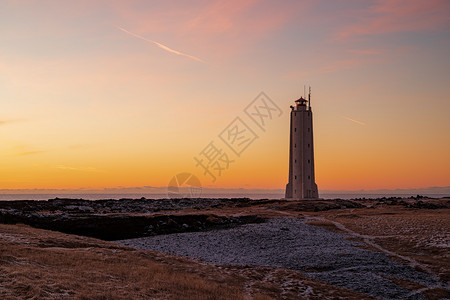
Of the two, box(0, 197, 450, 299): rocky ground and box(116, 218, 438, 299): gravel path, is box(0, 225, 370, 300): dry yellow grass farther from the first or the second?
box(116, 218, 438, 299): gravel path

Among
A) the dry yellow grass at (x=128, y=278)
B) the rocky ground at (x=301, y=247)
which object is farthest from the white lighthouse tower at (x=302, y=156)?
the dry yellow grass at (x=128, y=278)

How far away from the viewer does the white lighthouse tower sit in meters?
92.7

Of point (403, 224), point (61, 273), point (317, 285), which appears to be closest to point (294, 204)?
point (403, 224)

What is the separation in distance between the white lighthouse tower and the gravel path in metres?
40.9

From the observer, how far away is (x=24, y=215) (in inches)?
2042

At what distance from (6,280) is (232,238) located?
29.7 meters

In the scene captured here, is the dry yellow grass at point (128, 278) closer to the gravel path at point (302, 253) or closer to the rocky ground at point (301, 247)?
the rocky ground at point (301, 247)

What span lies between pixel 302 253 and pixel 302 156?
60.2 metres

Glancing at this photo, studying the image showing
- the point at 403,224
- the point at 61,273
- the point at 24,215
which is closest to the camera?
the point at 61,273

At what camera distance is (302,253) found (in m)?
34.1

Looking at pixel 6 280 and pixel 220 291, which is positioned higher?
pixel 6 280

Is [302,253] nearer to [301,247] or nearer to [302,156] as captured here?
[301,247]

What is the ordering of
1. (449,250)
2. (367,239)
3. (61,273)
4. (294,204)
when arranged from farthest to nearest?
(294,204) → (367,239) → (449,250) → (61,273)

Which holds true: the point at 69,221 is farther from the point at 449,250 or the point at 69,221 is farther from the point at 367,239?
the point at 449,250
